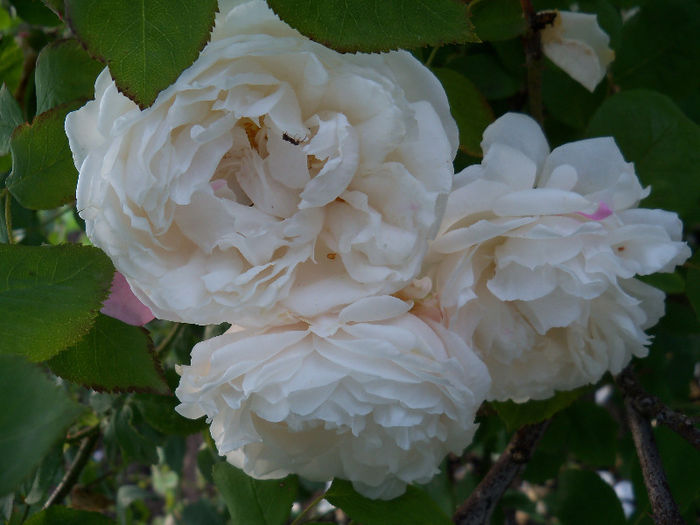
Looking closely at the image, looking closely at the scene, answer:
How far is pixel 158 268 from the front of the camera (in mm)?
519

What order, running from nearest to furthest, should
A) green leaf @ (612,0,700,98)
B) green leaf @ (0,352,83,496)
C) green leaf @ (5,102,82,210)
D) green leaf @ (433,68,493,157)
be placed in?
1. green leaf @ (0,352,83,496)
2. green leaf @ (5,102,82,210)
3. green leaf @ (433,68,493,157)
4. green leaf @ (612,0,700,98)

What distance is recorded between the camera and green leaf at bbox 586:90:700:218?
2.51ft

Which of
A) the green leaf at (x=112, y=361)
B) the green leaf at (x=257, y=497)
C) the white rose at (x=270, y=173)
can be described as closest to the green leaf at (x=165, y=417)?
the green leaf at (x=257, y=497)

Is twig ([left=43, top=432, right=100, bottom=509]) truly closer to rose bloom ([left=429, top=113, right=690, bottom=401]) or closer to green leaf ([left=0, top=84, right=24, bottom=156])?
green leaf ([left=0, top=84, right=24, bottom=156])

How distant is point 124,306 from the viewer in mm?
597

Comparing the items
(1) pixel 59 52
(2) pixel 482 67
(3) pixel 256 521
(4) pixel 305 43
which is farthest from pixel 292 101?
(2) pixel 482 67

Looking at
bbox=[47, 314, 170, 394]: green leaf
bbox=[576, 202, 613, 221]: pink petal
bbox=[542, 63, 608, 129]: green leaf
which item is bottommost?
bbox=[47, 314, 170, 394]: green leaf

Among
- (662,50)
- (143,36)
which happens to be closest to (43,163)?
(143,36)

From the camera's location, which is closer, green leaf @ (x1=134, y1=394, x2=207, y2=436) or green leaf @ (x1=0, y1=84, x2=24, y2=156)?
green leaf @ (x1=0, y1=84, x2=24, y2=156)

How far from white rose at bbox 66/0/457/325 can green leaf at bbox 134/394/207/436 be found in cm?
35

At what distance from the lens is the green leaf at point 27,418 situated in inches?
15.4

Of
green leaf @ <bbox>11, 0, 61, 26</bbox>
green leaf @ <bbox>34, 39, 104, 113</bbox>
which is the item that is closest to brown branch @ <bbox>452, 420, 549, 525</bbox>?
green leaf @ <bbox>34, 39, 104, 113</bbox>

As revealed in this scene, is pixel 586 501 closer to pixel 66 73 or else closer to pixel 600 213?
Answer: pixel 600 213

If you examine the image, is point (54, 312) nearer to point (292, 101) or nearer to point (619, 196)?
point (292, 101)
